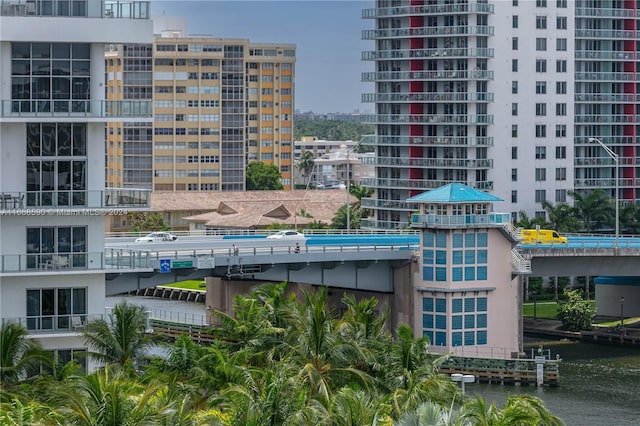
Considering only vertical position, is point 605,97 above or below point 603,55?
below

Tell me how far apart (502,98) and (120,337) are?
92.2 m

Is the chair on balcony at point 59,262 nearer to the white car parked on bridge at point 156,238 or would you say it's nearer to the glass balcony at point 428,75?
the white car parked on bridge at point 156,238

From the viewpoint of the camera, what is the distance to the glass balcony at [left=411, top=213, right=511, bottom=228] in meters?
114

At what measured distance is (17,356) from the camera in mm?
73438

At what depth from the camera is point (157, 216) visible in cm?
19750

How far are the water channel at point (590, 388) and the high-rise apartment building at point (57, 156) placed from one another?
95.1 feet

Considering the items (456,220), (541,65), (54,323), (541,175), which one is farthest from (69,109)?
(541,175)

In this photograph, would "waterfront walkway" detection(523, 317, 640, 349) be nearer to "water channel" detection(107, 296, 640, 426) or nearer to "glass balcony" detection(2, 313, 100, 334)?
"water channel" detection(107, 296, 640, 426)

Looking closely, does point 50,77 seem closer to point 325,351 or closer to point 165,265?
point 325,351

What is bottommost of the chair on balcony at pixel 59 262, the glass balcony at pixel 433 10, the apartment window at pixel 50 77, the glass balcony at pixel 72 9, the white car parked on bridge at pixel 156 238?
→ the chair on balcony at pixel 59 262

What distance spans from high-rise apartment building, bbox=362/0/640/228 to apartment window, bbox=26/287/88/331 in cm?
8850

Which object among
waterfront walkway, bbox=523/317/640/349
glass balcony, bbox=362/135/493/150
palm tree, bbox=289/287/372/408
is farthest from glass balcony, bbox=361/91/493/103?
palm tree, bbox=289/287/372/408

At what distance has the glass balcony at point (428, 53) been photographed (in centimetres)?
16200

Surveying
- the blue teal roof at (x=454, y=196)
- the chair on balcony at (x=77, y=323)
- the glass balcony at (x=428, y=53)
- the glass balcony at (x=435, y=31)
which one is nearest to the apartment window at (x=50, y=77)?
the chair on balcony at (x=77, y=323)
